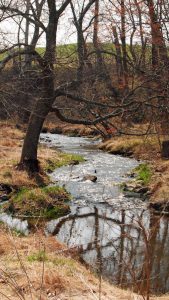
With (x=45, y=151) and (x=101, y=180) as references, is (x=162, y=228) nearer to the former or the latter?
(x=101, y=180)

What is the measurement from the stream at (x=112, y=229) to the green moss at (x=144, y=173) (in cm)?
51

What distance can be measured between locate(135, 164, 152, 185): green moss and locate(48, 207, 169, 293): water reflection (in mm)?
2977

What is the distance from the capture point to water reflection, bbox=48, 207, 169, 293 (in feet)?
22.0

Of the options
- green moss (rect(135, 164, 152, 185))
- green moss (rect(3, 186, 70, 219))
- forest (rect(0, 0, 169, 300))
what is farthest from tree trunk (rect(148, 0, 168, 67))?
green moss (rect(3, 186, 70, 219))

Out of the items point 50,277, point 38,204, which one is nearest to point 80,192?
point 38,204

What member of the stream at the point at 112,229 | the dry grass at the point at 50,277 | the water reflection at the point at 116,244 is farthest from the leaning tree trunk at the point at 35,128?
the dry grass at the point at 50,277

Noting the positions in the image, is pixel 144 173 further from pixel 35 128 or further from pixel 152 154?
pixel 152 154

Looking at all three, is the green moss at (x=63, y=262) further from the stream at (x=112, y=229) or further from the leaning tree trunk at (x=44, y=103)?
the leaning tree trunk at (x=44, y=103)

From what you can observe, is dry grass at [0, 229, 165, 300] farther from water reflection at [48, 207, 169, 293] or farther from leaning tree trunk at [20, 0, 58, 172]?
leaning tree trunk at [20, 0, 58, 172]

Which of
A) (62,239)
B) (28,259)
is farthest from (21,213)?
(28,259)

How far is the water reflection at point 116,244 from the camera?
6.70 metres

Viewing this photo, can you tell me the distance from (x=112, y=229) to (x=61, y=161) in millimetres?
8538

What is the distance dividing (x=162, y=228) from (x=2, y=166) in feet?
21.0

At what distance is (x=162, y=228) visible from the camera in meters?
9.25
